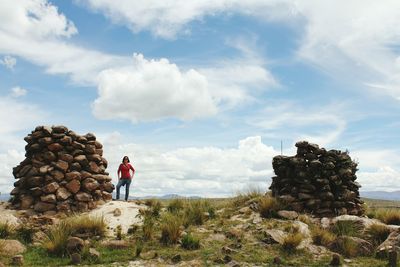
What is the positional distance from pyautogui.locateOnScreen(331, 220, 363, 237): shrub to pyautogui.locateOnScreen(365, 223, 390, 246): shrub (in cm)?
38

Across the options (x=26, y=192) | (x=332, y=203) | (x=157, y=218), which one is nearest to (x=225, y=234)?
(x=157, y=218)

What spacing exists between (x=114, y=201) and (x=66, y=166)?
2341 mm

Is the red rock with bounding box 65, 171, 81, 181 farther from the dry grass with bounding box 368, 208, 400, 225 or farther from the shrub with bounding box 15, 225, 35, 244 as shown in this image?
the dry grass with bounding box 368, 208, 400, 225

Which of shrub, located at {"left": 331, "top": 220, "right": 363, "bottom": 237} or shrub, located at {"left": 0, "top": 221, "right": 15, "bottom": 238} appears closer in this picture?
shrub, located at {"left": 0, "top": 221, "right": 15, "bottom": 238}

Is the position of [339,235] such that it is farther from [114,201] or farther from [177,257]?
[114,201]

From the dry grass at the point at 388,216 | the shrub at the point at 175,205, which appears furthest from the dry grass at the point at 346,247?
the shrub at the point at 175,205

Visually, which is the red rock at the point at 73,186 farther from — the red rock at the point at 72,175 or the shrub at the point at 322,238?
the shrub at the point at 322,238

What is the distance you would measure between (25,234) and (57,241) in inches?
67.7

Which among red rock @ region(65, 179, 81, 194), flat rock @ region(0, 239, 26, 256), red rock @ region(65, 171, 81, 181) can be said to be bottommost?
flat rock @ region(0, 239, 26, 256)

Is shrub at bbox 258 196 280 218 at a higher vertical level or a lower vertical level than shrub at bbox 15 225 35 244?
higher

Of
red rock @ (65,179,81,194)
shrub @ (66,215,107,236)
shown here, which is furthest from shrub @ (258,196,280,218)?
red rock @ (65,179,81,194)

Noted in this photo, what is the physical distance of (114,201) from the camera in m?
19.2

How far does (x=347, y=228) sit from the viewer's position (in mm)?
16250

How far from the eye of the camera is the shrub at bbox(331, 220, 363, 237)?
16078 mm
